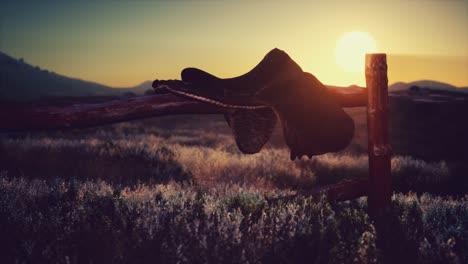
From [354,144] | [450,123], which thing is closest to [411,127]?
[450,123]

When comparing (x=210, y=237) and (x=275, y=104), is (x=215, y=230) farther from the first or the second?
(x=275, y=104)

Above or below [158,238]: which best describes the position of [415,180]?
below

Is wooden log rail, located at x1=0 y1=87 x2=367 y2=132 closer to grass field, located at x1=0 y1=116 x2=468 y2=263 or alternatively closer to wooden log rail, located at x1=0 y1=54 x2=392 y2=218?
wooden log rail, located at x1=0 y1=54 x2=392 y2=218

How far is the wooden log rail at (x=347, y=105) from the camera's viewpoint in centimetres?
320

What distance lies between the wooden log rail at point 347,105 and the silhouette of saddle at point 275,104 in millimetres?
209

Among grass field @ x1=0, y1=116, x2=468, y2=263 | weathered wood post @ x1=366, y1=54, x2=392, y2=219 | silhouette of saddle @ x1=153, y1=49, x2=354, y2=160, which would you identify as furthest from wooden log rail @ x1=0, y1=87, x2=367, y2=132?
weathered wood post @ x1=366, y1=54, x2=392, y2=219

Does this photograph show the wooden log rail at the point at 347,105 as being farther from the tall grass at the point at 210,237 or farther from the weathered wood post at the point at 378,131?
the tall grass at the point at 210,237

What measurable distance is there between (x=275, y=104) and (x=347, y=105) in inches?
59.5

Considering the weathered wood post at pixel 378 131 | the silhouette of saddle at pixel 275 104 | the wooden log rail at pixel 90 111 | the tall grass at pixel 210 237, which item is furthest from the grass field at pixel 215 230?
the wooden log rail at pixel 90 111

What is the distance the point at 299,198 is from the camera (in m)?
4.92

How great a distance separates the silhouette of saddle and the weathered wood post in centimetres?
103

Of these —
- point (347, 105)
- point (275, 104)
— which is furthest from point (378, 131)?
point (275, 104)

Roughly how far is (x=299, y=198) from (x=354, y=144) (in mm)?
15619

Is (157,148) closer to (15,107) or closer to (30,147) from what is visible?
(30,147)
